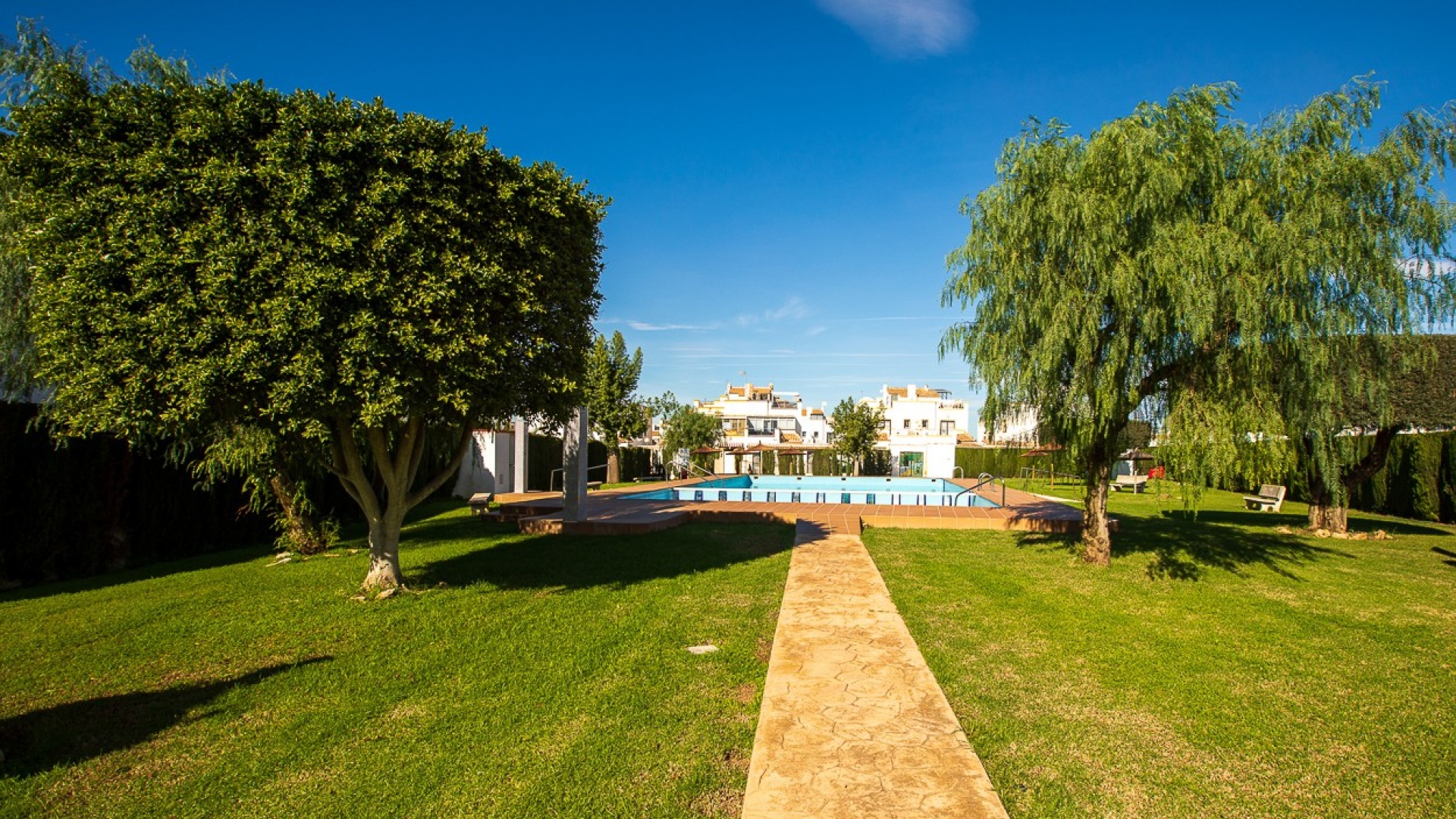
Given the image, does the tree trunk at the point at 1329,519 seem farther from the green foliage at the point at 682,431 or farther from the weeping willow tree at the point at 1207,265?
the green foliage at the point at 682,431

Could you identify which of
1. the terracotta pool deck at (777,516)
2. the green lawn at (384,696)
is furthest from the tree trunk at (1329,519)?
the green lawn at (384,696)

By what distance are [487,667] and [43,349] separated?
486 centimetres

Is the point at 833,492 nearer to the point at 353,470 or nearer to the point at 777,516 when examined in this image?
the point at 777,516

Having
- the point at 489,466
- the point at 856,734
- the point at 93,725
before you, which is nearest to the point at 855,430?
the point at 489,466

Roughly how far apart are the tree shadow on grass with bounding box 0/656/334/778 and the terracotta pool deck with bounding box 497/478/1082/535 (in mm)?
7881

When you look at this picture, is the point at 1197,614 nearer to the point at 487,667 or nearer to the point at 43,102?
the point at 487,667

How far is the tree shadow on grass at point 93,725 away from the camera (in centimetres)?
379

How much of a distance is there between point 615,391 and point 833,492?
9961mm

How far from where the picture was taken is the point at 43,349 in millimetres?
6105

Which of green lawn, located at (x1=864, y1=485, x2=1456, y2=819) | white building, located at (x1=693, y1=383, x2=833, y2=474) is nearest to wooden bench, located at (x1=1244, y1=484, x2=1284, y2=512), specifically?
green lawn, located at (x1=864, y1=485, x2=1456, y2=819)

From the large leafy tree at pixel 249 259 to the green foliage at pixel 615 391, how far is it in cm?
2144

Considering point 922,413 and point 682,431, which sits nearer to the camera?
point 682,431

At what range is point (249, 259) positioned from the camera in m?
5.98

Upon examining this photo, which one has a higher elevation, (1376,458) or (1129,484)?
(1376,458)
